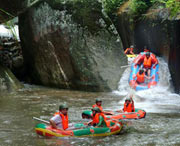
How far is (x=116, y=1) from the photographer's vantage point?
2172 centimetres

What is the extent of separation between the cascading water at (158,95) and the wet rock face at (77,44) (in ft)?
1.79

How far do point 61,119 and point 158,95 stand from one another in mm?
7094

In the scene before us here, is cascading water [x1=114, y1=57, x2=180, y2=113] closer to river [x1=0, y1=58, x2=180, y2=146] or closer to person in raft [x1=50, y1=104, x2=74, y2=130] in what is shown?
river [x1=0, y1=58, x2=180, y2=146]

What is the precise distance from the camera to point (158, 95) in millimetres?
13422

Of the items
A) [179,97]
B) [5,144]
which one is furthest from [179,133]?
[179,97]

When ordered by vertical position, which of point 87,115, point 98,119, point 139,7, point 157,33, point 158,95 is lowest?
point 158,95

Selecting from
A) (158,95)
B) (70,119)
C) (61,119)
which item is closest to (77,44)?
(158,95)

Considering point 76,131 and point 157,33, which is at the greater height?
point 157,33

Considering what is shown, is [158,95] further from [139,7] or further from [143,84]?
[139,7]

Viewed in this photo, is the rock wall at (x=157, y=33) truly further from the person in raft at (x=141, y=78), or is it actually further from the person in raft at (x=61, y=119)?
the person in raft at (x=61, y=119)

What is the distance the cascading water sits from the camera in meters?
10.7

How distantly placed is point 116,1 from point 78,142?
16150 mm

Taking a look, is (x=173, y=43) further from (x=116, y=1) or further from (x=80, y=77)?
(x=116, y=1)

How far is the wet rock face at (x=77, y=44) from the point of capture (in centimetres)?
1504
